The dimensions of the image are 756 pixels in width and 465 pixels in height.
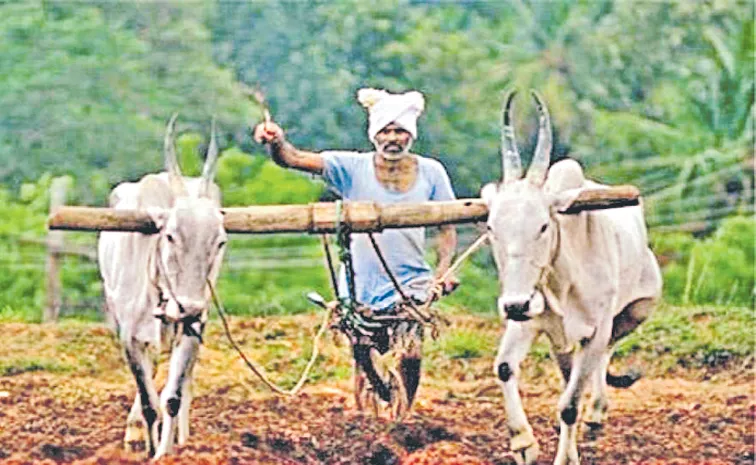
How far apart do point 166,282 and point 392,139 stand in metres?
1.29

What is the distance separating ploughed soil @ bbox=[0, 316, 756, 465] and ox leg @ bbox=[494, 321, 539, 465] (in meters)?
0.21

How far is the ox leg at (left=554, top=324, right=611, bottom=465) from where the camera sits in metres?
7.91

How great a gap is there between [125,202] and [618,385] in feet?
8.74

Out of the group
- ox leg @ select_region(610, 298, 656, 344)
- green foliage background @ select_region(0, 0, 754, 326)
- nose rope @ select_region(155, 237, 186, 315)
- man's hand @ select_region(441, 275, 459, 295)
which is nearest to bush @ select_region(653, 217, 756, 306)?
green foliage background @ select_region(0, 0, 754, 326)

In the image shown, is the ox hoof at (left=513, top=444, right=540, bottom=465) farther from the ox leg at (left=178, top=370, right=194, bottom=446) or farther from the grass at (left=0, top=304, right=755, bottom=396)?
the grass at (left=0, top=304, right=755, bottom=396)

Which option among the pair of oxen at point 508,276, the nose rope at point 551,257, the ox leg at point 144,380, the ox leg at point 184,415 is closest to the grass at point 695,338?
the pair of oxen at point 508,276

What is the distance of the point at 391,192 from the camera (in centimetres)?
827

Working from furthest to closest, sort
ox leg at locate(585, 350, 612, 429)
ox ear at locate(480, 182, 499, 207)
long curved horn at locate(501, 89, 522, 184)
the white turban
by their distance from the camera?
ox leg at locate(585, 350, 612, 429), the white turban, ox ear at locate(480, 182, 499, 207), long curved horn at locate(501, 89, 522, 184)

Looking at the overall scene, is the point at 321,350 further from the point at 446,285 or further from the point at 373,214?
the point at 373,214

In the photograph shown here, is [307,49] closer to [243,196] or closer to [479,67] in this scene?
[479,67]

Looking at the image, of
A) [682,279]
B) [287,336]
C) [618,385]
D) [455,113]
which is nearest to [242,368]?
[287,336]

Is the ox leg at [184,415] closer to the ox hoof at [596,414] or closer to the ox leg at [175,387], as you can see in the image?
the ox leg at [175,387]

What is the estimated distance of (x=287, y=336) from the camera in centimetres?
1272

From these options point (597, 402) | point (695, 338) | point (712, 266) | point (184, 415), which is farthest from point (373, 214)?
point (712, 266)
